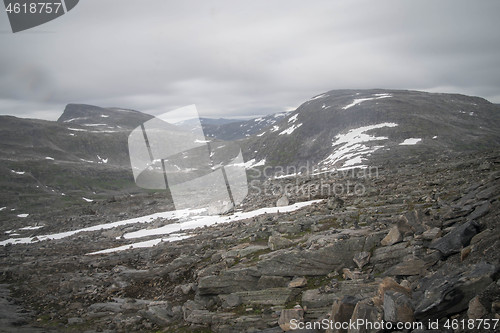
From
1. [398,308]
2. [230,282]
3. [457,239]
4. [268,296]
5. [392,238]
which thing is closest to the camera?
[398,308]

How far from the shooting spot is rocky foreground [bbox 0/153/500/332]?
11.6m

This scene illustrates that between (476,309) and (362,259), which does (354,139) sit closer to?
(362,259)

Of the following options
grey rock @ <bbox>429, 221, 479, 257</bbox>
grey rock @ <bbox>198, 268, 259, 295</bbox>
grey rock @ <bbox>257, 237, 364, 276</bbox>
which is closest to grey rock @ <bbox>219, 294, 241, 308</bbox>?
grey rock @ <bbox>198, 268, 259, 295</bbox>

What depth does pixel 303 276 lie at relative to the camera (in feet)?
58.7

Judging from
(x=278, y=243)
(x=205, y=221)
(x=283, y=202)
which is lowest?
(x=205, y=221)

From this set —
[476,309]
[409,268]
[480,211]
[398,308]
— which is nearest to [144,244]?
[409,268]

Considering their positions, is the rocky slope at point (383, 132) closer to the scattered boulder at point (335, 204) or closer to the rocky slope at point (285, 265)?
the scattered boulder at point (335, 204)

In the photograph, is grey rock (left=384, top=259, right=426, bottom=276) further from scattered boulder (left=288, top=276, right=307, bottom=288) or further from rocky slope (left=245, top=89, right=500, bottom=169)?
rocky slope (left=245, top=89, right=500, bottom=169)

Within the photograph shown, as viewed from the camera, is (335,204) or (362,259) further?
(335,204)

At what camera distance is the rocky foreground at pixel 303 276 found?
11.6 metres

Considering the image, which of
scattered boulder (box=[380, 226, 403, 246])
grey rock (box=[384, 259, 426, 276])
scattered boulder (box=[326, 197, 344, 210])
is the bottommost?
scattered boulder (box=[326, 197, 344, 210])

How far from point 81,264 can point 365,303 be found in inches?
1145

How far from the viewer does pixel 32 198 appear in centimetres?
14850

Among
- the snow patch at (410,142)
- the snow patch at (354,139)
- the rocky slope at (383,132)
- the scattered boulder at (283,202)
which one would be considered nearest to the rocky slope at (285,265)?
the scattered boulder at (283,202)
